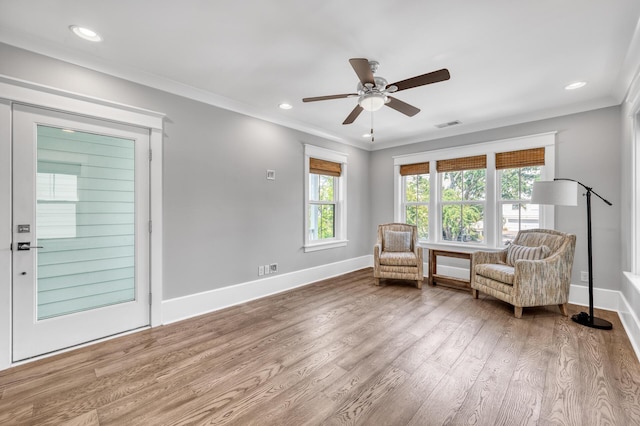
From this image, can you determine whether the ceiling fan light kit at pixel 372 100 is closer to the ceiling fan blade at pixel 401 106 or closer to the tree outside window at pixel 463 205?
the ceiling fan blade at pixel 401 106

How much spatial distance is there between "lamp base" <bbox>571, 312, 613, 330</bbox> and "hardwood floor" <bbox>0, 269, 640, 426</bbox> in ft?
0.25

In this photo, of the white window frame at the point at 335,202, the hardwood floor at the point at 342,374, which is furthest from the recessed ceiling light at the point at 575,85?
the white window frame at the point at 335,202

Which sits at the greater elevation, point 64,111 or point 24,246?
point 64,111

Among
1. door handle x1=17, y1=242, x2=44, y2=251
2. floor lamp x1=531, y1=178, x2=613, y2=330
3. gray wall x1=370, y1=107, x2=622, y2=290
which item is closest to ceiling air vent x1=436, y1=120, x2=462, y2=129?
gray wall x1=370, y1=107, x2=622, y2=290

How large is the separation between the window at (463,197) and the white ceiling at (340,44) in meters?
1.30

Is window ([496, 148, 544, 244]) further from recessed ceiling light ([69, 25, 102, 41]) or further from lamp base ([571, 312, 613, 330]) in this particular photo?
recessed ceiling light ([69, 25, 102, 41])

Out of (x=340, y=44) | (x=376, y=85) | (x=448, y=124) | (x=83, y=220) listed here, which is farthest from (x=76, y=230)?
(x=448, y=124)

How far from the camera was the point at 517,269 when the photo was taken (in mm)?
3199

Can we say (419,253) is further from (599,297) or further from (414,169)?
(599,297)

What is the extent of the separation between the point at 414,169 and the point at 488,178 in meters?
1.27

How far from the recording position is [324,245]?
4.91m

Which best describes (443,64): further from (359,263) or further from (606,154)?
(359,263)

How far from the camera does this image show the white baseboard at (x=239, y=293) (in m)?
3.13

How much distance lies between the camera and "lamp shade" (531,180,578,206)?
291cm
